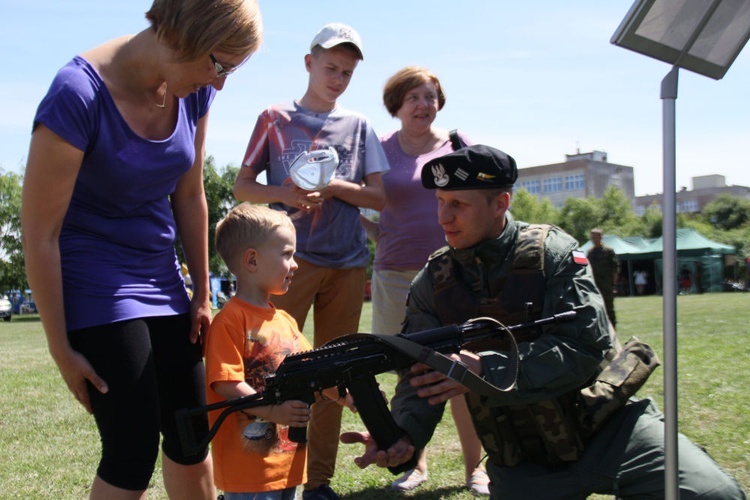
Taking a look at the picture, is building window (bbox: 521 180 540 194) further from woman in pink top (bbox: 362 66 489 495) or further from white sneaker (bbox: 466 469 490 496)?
white sneaker (bbox: 466 469 490 496)

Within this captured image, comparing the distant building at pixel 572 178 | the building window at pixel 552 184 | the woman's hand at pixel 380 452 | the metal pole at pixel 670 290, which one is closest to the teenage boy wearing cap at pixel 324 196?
the woman's hand at pixel 380 452

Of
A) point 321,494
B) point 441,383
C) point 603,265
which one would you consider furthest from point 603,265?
point 441,383

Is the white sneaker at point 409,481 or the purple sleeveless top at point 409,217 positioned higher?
the purple sleeveless top at point 409,217

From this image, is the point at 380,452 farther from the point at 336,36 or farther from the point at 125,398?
the point at 336,36

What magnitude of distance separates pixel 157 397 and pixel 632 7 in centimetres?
226

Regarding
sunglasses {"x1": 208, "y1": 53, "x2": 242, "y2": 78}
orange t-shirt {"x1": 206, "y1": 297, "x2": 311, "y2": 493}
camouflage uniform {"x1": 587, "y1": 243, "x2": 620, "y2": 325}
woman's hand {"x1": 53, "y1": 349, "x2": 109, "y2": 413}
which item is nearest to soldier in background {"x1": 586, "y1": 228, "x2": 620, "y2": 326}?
camouflage uniform {"x1": 587, "y1": 243, "x2": 620, "y2": 325}

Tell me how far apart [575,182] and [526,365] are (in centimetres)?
12425

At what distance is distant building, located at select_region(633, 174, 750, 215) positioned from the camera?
128000 mm

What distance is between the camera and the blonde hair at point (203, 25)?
2.52m

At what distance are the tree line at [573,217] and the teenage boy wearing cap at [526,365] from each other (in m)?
54.2

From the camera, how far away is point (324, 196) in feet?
13.6

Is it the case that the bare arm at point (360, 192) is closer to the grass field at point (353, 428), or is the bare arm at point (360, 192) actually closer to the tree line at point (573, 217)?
the grass field at point (353, 428)

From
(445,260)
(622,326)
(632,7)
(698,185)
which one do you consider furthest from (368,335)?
(698,185)

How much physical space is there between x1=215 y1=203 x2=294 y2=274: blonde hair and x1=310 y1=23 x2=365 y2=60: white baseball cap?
50.5 inches
